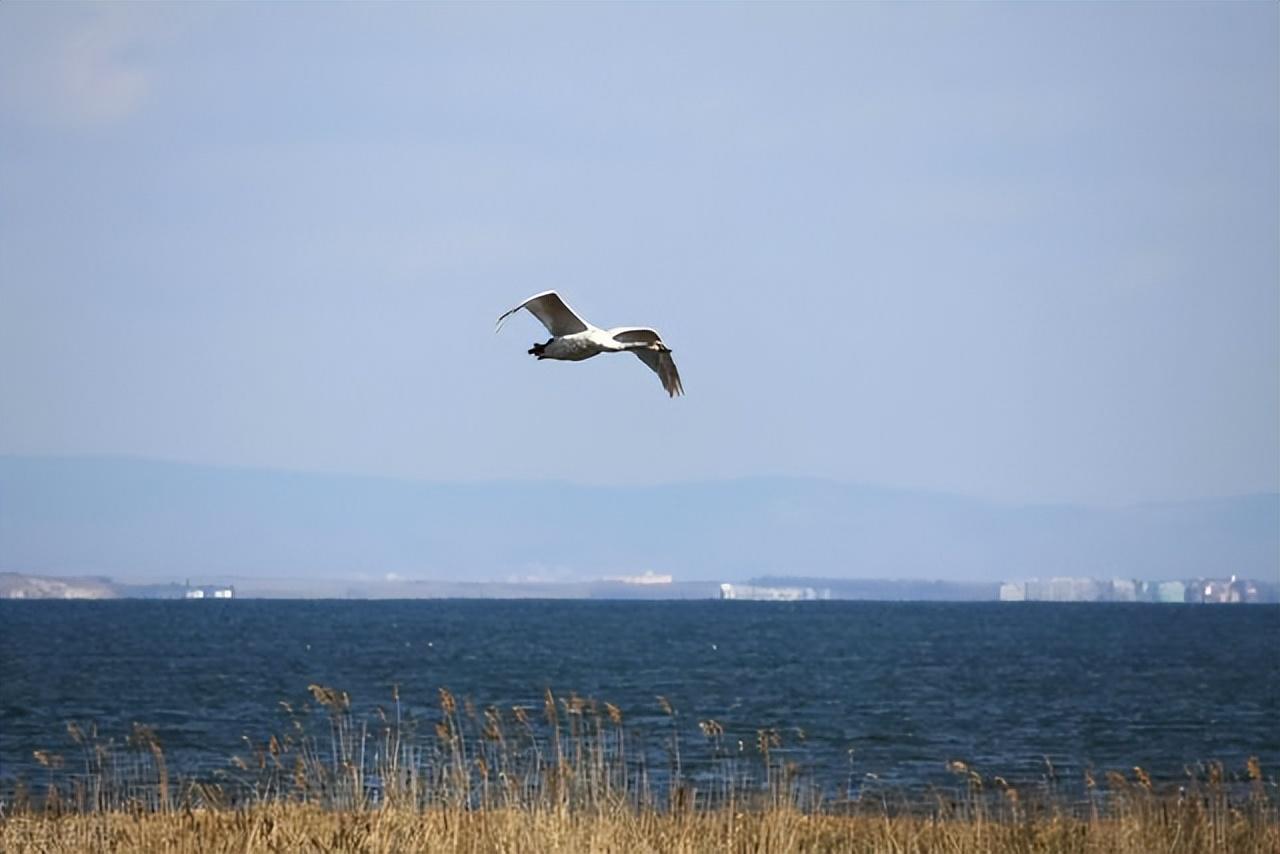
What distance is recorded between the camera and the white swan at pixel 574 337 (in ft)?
45.9

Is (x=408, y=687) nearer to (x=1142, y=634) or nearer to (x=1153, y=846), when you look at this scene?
(x=1153, y=846)

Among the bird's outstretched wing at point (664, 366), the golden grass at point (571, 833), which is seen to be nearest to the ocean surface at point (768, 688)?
the golden grass at point (571, 833)

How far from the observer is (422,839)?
1451 cm

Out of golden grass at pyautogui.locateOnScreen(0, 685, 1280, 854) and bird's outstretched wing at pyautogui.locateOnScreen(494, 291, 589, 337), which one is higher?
bird's outstretched wing at pyautogui.locateOnScreen(494, 291, 589, 337)

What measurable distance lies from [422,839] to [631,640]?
372 feet

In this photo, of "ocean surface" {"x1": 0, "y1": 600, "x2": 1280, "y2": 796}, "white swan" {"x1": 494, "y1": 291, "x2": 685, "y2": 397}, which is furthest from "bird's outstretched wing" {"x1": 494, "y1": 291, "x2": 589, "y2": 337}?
"ocean surface" {"x1": 0, "y1": 600, "x2": 1280, "y2": 796}

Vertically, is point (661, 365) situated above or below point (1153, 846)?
above

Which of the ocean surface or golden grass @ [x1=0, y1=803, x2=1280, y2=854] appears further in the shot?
the ocean surface

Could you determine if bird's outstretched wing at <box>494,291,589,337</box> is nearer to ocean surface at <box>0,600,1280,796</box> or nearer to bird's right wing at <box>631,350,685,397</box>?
bird's right wing at <box>631,350,685,397</box>

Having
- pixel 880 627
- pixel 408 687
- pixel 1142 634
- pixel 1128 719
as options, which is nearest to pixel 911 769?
pixel 1128 719

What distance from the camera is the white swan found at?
14.0 m

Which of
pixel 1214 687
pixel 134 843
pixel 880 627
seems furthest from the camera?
pixel 880 627

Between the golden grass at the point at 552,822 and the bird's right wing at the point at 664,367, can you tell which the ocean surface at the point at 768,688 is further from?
the bird's right wing at the point at 664,367

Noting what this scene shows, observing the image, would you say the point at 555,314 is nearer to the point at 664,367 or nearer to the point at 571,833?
the point at 664,367
